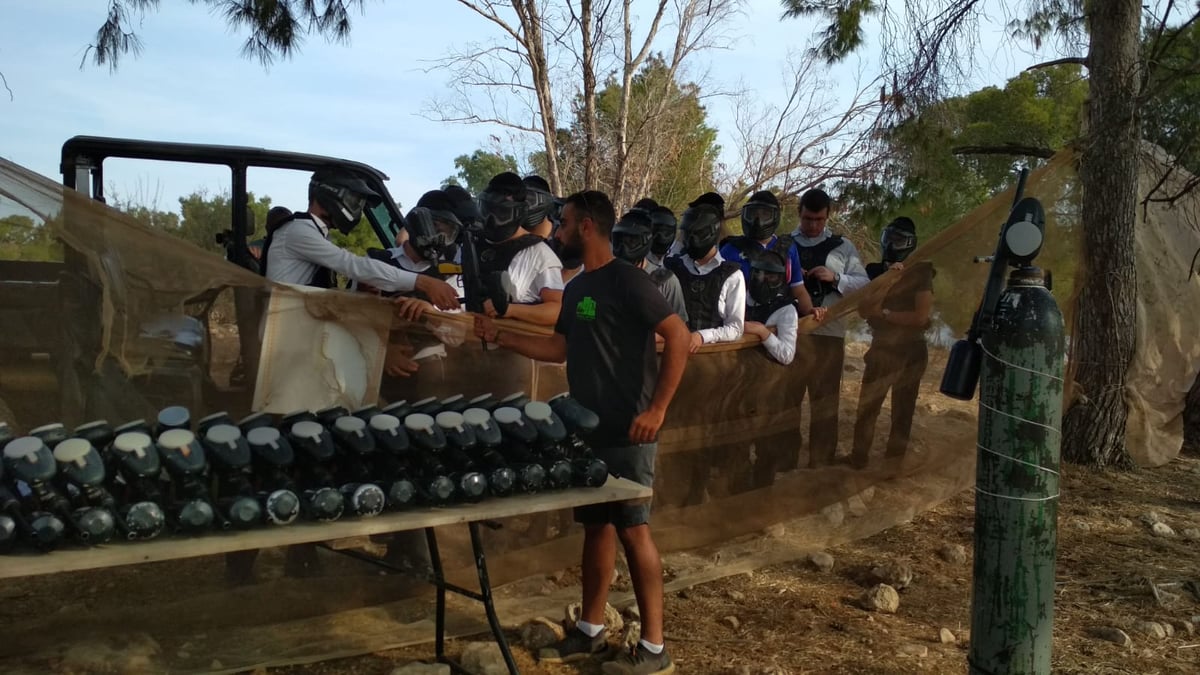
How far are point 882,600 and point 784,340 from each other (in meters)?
1.72

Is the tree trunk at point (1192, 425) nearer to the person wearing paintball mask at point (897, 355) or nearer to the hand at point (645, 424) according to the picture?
the person wearing paintball mask at point (897, 355)

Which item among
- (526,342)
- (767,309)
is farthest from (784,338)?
(526,342)

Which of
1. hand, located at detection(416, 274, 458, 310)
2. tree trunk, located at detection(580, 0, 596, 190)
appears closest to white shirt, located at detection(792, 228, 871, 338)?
hand, located at detection(416, 274, 458, 310)

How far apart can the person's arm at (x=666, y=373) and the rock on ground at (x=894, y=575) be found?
1.91m

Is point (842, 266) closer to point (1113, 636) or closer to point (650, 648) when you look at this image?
point (1113, 636)

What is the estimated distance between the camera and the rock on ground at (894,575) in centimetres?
567

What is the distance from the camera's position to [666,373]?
4602mm

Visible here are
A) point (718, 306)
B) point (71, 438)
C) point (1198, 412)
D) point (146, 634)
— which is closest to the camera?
point (71, 438)

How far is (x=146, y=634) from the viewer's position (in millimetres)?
4602

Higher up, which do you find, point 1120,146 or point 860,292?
point 1120,146

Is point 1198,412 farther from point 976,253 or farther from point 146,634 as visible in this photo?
point 146,634

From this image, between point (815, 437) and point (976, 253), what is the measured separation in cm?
153

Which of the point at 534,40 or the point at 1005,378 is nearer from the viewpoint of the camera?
the point at 1005,378

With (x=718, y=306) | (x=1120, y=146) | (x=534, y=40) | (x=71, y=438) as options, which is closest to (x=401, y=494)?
(x=71, y=438)
